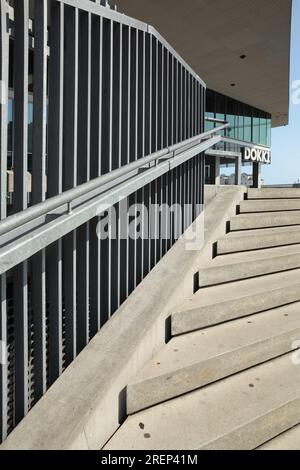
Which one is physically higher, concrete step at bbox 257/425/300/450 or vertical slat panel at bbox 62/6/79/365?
vertical slat panel at bbox 62/6/79/365

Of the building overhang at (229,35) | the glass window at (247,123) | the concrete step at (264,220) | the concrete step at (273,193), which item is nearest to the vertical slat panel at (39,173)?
the concrete step at (264,220)

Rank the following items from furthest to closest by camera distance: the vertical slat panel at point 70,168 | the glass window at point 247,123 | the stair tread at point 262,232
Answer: the glass window at point 247,123
the stair tread at point 262,232
the vertical slat panel at point 70,168

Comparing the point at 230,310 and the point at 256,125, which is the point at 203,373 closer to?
the point at 230,310

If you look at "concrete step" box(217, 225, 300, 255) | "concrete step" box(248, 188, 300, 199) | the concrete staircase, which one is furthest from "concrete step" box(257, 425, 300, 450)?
"concrete step" box(248, 188, 300, 199)

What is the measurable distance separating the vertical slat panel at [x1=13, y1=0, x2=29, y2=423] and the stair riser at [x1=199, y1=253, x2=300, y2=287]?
64.7 inches

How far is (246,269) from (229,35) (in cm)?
1081

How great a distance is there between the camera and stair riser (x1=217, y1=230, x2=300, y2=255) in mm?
3344

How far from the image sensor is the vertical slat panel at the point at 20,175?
63.0 inches

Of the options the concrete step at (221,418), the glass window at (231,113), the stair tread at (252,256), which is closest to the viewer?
the concrete step at (221,418)

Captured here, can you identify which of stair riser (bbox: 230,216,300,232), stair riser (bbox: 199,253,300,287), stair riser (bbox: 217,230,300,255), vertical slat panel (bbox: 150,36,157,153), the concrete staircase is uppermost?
vertical slat panel (bbox: 150,36,157,153)

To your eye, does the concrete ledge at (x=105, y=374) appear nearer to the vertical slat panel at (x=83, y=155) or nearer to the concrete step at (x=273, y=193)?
the vertical slat panel at (x=83, y=155)

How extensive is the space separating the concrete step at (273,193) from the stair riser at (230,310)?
5.89ft

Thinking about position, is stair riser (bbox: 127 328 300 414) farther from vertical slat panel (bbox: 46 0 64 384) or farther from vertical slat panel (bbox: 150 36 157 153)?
vertical slat panel (bbox: 150 36 157 153)
